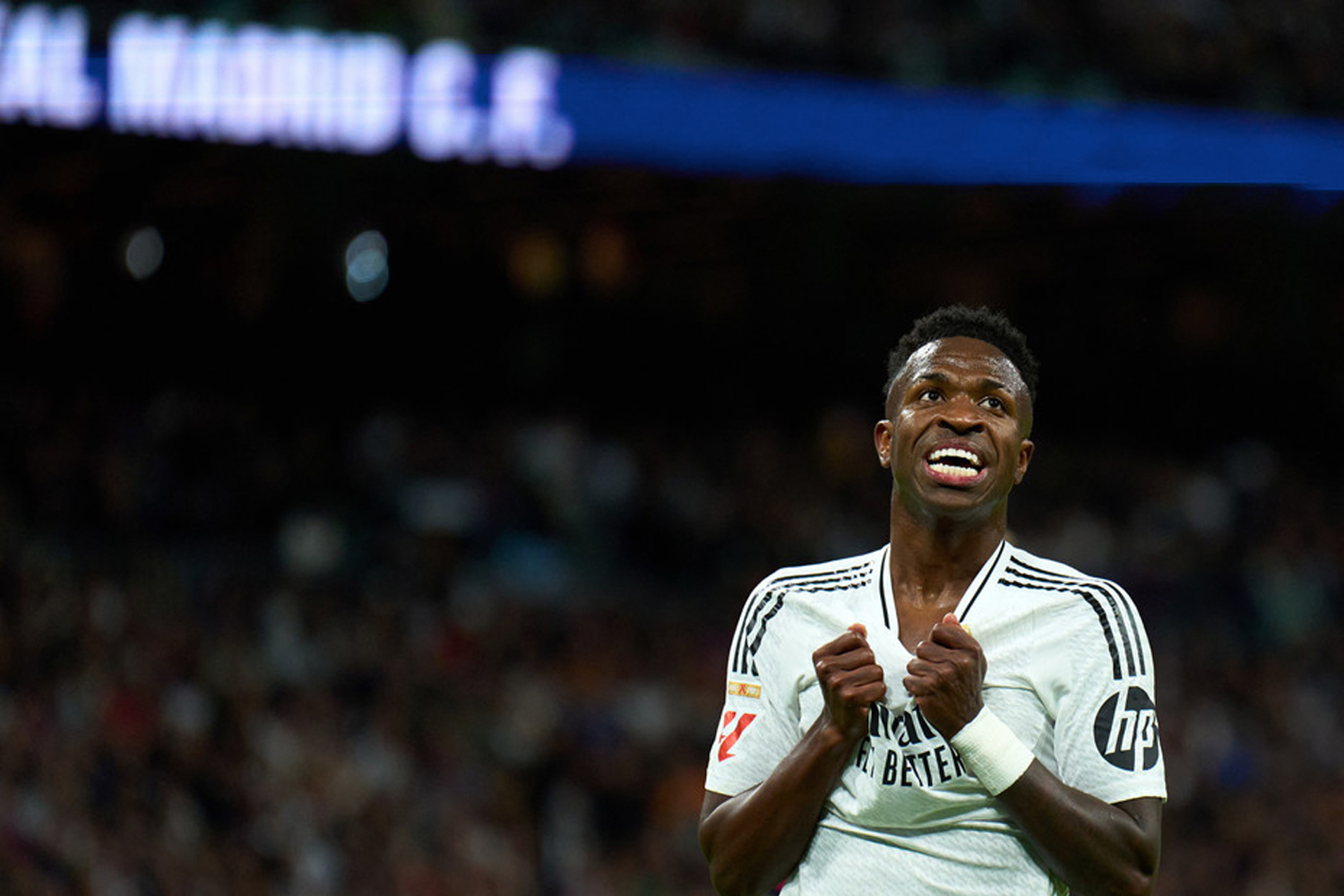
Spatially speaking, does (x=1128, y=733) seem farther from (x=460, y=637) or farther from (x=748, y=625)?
(x=460, y=637)

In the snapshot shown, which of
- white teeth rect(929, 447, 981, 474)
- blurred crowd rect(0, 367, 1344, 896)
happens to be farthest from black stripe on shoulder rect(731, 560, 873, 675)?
blurred crowd rect(0, 367, 1344, 896)

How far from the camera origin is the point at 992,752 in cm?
260

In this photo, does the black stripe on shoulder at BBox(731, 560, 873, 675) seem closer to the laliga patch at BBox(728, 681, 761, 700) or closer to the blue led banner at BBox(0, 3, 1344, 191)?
the laliga patch at BBox(728, 681, 761, 700)

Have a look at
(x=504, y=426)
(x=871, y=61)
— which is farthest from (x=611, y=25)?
(x=504, y=426)

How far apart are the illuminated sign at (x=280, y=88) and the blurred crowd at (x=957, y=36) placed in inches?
6.2

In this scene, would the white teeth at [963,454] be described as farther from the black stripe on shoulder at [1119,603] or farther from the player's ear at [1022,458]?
the black stripe on shoulder at [1119,603]

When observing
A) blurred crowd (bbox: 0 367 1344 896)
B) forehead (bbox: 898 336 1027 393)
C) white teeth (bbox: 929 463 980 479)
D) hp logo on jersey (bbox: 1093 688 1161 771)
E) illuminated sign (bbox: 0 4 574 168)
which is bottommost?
blurred crowd (bbox: 0 367 1344 896)

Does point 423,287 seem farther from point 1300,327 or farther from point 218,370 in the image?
point 1300,327

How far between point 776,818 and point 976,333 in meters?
0.86

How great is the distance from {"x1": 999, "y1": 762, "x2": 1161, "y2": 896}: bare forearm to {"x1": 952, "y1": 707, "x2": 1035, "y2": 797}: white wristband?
0.01 m

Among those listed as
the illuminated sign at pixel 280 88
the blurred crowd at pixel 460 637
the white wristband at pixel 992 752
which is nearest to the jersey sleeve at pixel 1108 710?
the white wristband at pixel 992 752

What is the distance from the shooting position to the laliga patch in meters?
2.99

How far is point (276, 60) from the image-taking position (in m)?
11.2

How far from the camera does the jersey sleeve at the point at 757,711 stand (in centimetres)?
296
